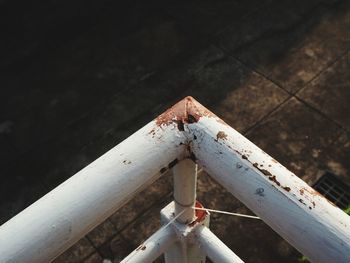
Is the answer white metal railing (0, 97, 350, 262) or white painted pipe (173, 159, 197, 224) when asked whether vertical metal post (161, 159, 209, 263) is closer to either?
white painted pipe (173, 159, 197, 224)

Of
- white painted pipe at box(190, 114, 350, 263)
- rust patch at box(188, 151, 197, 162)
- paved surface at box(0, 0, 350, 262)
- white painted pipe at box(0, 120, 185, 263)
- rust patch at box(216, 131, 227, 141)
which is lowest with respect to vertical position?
white painted pipe at box(190, 114, 350, 263)

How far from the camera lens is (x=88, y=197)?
951 millimetres

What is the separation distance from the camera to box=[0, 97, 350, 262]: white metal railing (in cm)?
87

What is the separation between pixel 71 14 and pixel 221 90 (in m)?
2.77

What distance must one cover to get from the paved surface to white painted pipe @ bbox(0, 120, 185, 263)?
2.77 m

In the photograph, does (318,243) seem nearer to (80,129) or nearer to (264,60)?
(80,129)

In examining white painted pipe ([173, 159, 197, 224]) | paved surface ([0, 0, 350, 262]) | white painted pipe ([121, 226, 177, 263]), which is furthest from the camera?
paved surface ([0, 0, 350, 262])

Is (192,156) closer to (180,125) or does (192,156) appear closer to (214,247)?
(180,125)

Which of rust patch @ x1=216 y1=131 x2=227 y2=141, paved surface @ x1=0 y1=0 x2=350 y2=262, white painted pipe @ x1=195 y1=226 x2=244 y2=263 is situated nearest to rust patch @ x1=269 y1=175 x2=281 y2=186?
rust patch @ x1=216 y1=131 x2=227 y2=141

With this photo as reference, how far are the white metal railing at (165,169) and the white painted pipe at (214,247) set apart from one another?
0.56 meters

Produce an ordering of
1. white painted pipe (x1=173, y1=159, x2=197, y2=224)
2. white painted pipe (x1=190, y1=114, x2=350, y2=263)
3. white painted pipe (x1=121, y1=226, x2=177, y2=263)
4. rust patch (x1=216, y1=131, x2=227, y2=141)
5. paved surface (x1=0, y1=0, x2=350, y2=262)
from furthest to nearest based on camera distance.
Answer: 1. paved surface (x1=0, y1=0, x2=350, y2=262)
2. white painted pipe (x1=121, y1=226, x2=177, y2=263)
3. white painted pipe (x1=173, y1=159, x2=197, y2=224)
4. rust patch (x1=216, y1=131, x2=227, y2=141)
5. white painted pipe (x1=190, y1=114, x2=350, y2=263)

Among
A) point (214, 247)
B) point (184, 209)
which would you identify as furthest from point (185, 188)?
point (214, 247)

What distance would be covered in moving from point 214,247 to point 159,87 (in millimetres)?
3537

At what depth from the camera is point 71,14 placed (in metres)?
6.03
